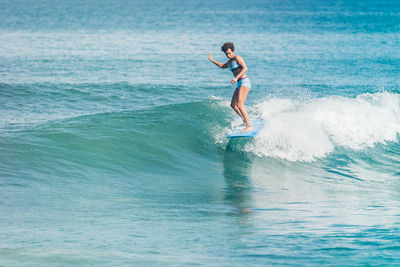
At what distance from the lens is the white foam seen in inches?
501

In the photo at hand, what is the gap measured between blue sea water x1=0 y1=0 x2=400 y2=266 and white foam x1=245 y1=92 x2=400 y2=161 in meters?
0.05

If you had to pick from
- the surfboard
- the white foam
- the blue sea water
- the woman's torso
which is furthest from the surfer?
the blue sea water

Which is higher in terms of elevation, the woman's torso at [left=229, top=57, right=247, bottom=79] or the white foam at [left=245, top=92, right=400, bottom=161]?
the woman's torso at [left=229, top=57, right=247, bottom=79]

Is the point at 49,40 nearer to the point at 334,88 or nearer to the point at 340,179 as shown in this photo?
the point at 334,88

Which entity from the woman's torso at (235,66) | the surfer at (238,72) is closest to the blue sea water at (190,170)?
the surfer at (238,72)

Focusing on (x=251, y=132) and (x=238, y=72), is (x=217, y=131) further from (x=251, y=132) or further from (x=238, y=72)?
(x=238, y=72)

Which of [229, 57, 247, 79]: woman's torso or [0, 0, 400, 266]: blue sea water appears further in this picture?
[229, 57, 247, 79]: woman's torso

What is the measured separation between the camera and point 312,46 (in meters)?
40.0

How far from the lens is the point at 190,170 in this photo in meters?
11.3

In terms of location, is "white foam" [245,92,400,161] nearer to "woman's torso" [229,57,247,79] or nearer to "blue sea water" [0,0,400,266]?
"blue sea water" [0,0,400,266]

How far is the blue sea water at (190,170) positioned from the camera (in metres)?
5.86

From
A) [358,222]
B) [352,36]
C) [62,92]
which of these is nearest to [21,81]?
[62,92]

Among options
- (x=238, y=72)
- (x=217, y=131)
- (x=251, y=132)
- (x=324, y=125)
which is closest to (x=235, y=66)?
(x=238, y=72)

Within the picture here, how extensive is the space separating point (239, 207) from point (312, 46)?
1329 inches
